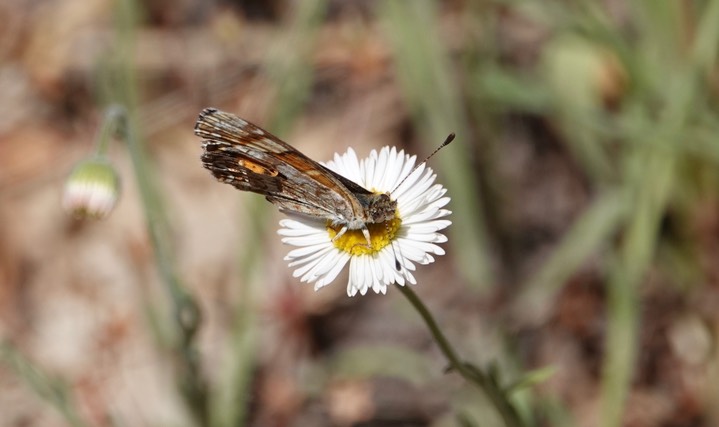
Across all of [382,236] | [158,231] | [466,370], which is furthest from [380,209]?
[158,231]

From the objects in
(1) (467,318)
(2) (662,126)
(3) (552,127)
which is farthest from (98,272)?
(2) (662,126)

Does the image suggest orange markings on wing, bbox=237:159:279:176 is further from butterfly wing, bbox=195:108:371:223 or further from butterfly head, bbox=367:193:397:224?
butterfly head, bbox=367:193:397:224

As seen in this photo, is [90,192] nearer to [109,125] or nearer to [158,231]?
[109,125]

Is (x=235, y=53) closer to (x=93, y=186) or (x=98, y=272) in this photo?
(x=98, y=272)

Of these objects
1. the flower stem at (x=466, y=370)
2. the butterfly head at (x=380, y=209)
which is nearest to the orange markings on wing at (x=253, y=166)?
the butterfly head at (x=380, y=209)

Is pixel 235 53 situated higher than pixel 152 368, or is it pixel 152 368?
pixel 235 53

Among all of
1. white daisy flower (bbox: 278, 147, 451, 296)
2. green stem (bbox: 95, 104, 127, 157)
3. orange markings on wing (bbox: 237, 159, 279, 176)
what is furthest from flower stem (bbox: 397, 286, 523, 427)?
green stem (bbox: 95, 104, 127, 157)
